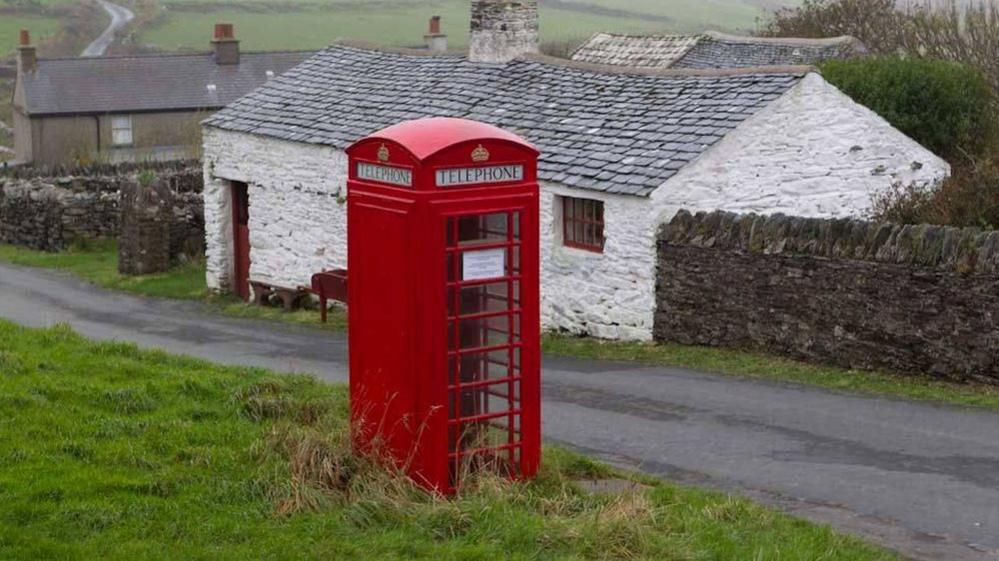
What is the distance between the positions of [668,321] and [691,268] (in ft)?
2.64

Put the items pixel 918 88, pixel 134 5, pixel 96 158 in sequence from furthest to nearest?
pixel 134 5
pixel 96 158
pixel 918 88

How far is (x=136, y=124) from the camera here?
168ft

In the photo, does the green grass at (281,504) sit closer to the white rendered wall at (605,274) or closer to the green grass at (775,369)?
the green grass at (775,369)

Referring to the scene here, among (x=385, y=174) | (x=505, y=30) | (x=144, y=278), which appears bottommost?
(x=144, y=278)

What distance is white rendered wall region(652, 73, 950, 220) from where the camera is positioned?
1770 cm

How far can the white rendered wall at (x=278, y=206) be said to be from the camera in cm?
2198

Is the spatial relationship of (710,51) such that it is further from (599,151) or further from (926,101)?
(599,151)

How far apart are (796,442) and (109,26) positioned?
276ft

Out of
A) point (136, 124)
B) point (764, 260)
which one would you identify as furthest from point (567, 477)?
point (136, 124)

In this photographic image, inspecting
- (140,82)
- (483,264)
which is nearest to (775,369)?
(483,264)

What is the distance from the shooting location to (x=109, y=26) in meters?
89.2

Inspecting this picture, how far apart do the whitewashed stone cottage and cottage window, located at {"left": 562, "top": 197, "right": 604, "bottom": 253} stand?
20 millimetres

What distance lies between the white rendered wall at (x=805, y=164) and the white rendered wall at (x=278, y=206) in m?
6.05

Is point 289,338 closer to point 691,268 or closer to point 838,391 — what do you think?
point 691,268
